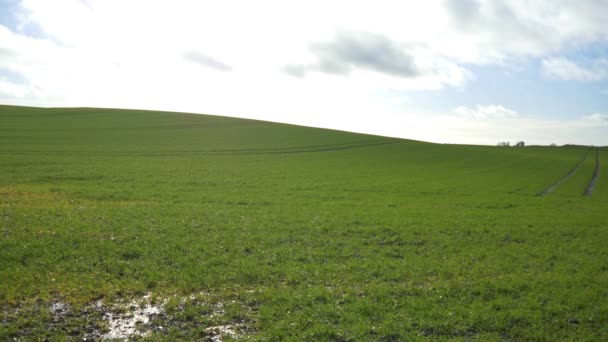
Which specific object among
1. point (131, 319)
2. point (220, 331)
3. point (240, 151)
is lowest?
point (131, 319)

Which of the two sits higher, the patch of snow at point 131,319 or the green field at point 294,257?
the green field at point 294,257

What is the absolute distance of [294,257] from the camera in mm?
14445

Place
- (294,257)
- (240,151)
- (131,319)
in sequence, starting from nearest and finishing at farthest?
(131,319) → (294,257) → (240,151)

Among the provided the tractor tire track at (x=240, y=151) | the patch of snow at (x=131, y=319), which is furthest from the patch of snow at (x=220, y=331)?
the tractor tire track at (x=240, y=151)

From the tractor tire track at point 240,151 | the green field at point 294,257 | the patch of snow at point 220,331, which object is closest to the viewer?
the patch of snow at point 220,331

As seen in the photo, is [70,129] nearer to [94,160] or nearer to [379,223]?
[94,160]

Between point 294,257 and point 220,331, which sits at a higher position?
point 294,257

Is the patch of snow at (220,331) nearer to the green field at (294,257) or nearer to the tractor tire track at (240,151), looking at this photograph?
the green field at (294,257)

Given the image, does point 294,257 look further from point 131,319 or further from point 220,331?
point 131,319

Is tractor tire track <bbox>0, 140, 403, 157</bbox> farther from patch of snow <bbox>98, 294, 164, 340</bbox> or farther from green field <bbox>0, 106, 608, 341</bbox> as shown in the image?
patch of snow <bbox>98, 294, 164, 340</bbox>

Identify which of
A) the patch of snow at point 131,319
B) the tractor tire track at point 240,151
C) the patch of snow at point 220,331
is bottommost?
the patch of snow at point 131,319

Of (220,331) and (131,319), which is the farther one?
(131,319)

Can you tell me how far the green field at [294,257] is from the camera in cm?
964

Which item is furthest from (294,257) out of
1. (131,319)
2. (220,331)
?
(131,319)
